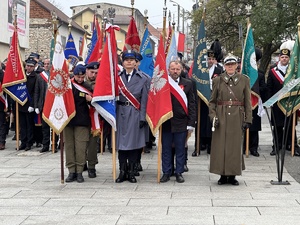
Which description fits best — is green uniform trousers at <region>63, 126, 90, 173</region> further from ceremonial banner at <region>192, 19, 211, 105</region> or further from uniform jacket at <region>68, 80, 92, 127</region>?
ceremonial banner at <region>192, 19, 211, 105</region>

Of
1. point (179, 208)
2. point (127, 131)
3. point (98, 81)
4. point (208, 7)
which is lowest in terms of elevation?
point (179, 208)

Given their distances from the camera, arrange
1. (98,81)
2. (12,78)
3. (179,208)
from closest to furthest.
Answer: (179,208) < (98,81) < (12,78)

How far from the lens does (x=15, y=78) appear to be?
13.6 metres

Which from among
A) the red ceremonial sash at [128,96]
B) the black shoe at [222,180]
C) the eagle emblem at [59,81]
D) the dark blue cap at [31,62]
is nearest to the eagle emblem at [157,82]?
the red ceremonial sash at [128,96]

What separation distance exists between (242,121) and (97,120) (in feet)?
7.43

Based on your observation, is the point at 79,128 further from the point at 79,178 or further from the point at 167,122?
the point at 167,122

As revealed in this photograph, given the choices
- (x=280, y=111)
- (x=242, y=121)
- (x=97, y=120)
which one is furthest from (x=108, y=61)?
(x=280, y=111)

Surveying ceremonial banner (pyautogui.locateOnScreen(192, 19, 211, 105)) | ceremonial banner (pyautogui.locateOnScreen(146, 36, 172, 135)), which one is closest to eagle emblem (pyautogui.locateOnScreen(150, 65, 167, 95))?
ceremonial banner (pyautogui.locateOnScreen(146, 36, 172, 135))

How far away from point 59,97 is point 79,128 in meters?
0.59

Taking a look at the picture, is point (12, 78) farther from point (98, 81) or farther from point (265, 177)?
point (265, 177)

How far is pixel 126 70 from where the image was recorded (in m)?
9.66

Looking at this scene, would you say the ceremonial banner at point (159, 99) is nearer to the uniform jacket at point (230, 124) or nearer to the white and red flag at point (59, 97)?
the uniform jacket at point (230, 124)

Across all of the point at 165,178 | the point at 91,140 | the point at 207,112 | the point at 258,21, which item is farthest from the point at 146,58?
the point at 258,21

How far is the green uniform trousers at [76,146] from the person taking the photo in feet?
31.9
